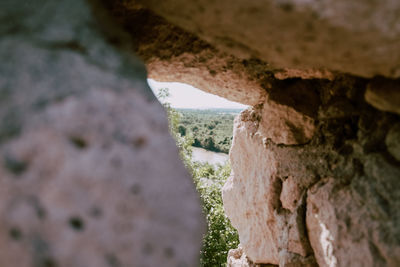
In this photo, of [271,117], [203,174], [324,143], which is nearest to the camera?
[324,143]

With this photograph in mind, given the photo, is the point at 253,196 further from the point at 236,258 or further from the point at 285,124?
the point at 236,258

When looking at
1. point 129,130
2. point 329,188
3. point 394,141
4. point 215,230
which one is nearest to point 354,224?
point 329,188

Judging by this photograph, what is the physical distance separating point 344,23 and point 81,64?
2.11ft

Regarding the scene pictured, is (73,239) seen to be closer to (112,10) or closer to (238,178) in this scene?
(112,10)

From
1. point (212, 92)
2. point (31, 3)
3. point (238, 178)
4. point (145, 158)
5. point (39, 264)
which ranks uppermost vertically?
point (31, 3)

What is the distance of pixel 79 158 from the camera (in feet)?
1.99

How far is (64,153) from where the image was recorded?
60cm

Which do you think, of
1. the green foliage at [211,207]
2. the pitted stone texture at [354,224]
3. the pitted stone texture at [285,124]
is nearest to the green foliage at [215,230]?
the green foliage at [211,207]

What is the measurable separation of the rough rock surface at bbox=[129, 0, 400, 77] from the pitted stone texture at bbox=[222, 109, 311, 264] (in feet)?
2.93

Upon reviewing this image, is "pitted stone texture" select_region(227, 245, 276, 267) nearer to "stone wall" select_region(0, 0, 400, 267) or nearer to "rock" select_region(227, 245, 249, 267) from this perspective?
"rock" select_region(227, 245, 249, 267)

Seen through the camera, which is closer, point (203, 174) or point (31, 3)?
point (31, 3)

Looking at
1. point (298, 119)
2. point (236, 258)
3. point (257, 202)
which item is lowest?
point (236, 258)

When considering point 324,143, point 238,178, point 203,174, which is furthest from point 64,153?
point 203,174

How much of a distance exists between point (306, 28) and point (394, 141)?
0.57 m
